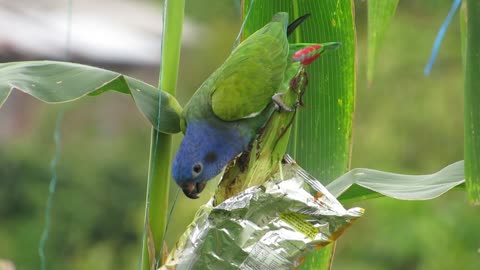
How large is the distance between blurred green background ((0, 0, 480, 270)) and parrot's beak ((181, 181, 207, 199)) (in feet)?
5.44

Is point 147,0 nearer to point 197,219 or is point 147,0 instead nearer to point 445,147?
point 445,147

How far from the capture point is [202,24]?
5117 mm

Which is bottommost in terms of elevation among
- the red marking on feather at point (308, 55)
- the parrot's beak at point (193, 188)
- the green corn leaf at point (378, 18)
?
the parrot's beak at point (193, 188)

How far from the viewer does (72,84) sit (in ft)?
3.34

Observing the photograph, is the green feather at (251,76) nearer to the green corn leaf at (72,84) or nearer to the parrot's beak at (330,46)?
the parrot's beak at (330,46)

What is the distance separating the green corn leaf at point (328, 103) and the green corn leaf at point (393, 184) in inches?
3.4

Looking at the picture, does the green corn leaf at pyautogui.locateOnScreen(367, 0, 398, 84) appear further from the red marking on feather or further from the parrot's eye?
the parrot's eye

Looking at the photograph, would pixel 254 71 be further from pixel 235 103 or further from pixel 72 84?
pixel 72 84

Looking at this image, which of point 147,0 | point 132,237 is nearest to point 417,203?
point 132,237

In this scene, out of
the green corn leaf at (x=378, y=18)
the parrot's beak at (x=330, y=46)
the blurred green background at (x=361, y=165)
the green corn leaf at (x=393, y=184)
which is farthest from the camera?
the blurred green background at (x=361, y=165)

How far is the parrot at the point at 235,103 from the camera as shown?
126cm

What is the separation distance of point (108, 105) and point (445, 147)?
8.35 feet

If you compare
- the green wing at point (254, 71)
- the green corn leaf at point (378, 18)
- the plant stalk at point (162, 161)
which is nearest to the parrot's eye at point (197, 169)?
the green wing at point (254, 71)

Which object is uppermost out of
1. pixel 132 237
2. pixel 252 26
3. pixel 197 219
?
pixel 252 26
